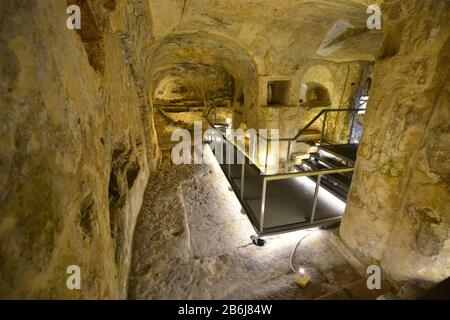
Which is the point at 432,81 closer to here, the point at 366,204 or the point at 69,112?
the point at 366,204

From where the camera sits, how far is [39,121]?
3.63 feet

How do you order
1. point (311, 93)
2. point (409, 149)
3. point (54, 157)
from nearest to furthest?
point (54, 157), point (409, 149), point (311, 93)

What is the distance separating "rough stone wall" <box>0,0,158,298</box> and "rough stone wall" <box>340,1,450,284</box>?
2.88 m

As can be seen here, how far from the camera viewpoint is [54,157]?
3.96ft

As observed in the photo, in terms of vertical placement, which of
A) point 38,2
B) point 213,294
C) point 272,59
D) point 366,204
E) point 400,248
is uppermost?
point 272,59

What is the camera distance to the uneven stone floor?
2.37 metres

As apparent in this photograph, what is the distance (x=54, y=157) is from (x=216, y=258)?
2.32 metres

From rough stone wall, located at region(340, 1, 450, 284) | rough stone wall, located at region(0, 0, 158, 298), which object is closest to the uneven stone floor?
rough stone wall, located at region(0, 0, 158, 298)

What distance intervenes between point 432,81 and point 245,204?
112 inches

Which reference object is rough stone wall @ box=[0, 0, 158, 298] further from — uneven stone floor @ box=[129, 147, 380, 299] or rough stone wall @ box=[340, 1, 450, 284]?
rough stone wall @ box=[340, 1, 450, 284]

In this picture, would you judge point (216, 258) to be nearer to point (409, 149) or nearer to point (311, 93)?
point (409, 149)

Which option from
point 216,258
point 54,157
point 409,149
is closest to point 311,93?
point 409,149

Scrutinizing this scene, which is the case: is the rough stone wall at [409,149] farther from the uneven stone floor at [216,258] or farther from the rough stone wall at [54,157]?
the rough stone wall at [54,157]
